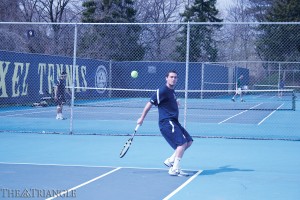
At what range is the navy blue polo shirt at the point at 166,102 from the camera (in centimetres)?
829

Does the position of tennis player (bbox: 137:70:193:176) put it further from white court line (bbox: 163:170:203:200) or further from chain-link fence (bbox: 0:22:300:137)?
chain-link fence (bbox: 0:22:300:137)

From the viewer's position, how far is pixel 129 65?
34.9m

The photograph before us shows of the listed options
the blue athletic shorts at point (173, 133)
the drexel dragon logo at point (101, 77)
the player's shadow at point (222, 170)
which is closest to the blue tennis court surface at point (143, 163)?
the player's shadow at point (222, 170)

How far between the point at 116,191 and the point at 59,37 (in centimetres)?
2769

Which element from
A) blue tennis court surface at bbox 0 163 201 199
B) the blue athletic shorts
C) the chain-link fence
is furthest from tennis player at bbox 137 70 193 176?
the chain-link fence

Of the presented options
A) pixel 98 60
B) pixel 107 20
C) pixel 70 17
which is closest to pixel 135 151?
pixel 98 60

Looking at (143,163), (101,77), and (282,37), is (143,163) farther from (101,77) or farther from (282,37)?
(282,37)

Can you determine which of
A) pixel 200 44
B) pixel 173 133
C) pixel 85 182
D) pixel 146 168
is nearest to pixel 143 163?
pixel 146 168

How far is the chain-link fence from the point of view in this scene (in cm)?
2388

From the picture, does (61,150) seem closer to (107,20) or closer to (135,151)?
(135,151)

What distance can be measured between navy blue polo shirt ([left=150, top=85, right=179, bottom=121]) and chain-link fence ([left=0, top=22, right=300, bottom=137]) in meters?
10.1

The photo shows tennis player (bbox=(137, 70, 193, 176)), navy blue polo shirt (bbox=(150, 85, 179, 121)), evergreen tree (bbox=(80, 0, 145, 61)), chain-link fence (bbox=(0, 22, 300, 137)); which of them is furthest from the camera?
evergreen tree (bbox=(80, 0, 145, 61))

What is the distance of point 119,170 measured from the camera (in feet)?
27.9

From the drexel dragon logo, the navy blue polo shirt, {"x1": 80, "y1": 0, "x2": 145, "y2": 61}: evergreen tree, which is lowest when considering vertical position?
the drexel dragon logo
